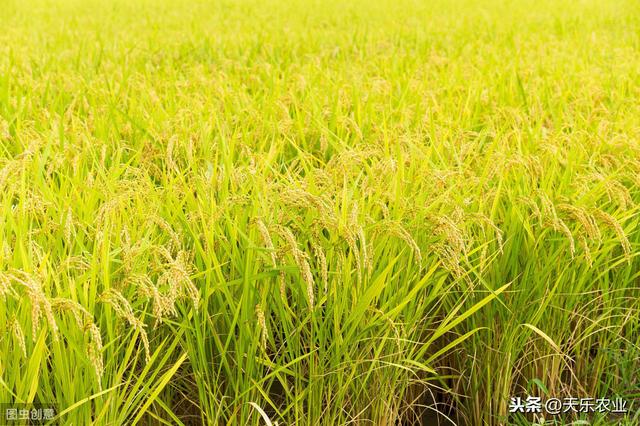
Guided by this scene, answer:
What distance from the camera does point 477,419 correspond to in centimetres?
211

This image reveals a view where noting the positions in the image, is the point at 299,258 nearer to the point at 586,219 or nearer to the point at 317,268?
the point at 317,268

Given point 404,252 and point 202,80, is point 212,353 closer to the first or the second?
point 404,252

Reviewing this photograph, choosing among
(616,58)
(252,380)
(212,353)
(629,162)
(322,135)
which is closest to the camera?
(252,380)

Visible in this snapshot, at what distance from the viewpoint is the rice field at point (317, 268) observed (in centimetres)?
159

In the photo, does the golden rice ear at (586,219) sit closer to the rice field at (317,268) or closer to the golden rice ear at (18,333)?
the rice field at (317,268)

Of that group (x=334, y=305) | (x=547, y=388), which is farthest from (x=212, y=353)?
(x=547, y=388)

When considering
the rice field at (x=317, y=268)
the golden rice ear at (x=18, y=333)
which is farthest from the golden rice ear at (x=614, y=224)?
the golden rice ear at (x=18, y=333)

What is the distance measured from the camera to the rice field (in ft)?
5.23

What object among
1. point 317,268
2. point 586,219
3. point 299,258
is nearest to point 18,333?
point 299,258

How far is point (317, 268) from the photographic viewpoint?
1.79 m

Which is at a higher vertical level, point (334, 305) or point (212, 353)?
point (334, 305)

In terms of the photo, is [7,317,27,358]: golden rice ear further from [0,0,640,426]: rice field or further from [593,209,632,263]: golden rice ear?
[593,209,632,263]: golden rice ear

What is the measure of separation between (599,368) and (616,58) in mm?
3128

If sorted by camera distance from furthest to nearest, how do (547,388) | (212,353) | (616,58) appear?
(616,58), (547,388), (212,353)
